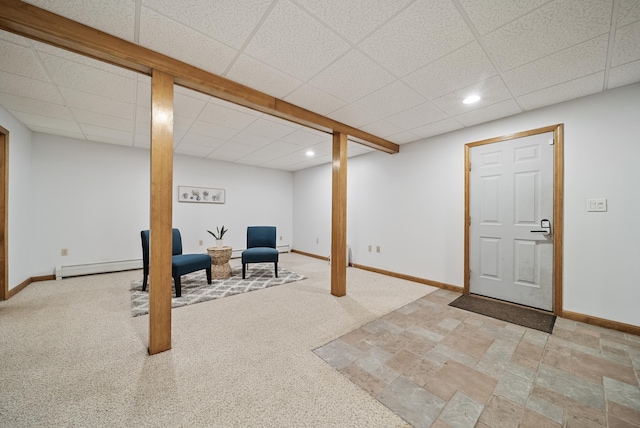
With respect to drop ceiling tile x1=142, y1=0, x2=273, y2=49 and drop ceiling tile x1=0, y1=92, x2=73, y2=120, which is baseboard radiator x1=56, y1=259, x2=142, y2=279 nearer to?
drop ceiling tile x1=0, y1=92, x2=73, y2=120

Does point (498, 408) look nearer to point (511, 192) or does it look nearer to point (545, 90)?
point (511, 192)

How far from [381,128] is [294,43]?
2074 millimetres

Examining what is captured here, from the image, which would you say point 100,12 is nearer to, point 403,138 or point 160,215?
point 160,215

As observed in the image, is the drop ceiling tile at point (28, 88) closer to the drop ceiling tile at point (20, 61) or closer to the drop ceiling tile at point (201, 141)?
the drop ceiling tile at point (20, 61)

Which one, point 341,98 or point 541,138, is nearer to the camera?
point 341,98

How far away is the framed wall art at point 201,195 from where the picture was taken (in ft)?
17.4

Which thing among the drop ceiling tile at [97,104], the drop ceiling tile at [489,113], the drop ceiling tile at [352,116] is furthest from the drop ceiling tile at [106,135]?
the drop ceiling tile at [489,113]

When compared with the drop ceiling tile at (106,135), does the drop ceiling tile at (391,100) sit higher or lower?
lower

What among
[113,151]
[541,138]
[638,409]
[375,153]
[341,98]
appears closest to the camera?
[638,409]

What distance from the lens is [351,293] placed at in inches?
136

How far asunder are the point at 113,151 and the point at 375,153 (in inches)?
201

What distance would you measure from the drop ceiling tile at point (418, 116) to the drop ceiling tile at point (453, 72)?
34 centimetres

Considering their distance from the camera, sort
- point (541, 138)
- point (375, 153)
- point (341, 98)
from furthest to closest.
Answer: point (375, 153) → point (541, 138) → point (341, 98)

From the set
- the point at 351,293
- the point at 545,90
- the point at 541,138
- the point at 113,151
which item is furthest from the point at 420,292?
the point at 113,151
